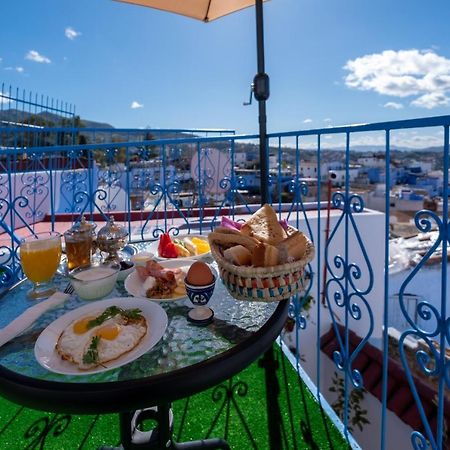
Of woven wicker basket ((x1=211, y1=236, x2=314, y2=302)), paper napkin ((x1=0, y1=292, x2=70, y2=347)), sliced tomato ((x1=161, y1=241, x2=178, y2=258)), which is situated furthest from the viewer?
sliced tomato ((x1=161, y1=241, x2=178, y2=258))

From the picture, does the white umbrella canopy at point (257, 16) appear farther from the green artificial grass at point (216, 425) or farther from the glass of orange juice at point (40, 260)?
the glass of orange juice at point (40, 260)

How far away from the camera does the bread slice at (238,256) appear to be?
102 centimetres

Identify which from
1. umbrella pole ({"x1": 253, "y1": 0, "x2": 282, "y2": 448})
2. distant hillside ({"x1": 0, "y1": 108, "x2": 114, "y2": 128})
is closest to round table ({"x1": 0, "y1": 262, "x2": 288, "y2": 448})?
umbrella pole ({"x1": 253, "y1": 0, "x2": 282, "y2": 448})

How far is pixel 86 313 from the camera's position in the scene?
35.8 inches

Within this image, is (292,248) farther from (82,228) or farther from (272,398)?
(272,398)

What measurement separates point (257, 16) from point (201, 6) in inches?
26.9

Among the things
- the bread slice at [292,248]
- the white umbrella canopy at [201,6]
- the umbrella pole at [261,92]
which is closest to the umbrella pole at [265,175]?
the umbrella pole at [261,92]

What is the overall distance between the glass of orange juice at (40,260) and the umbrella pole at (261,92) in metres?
1.35

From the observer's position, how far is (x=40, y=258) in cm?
112

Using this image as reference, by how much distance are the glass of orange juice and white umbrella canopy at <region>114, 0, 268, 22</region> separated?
1.95 meters

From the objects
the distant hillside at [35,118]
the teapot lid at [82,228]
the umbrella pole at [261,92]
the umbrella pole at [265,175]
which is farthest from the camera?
the distant hillside at [35,118]

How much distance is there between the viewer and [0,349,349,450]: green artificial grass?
1.65 metres

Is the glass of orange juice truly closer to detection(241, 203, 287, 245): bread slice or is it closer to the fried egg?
the fried egg

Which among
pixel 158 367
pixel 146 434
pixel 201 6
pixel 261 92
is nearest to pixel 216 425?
pixel 146 434
